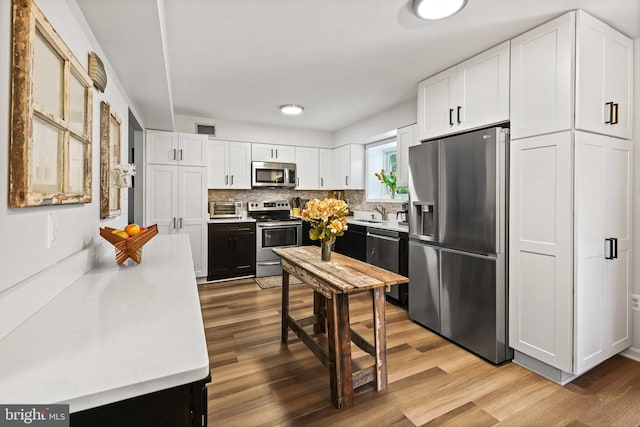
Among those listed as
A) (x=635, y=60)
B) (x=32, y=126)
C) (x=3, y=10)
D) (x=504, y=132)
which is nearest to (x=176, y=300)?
(x=32, y=126)

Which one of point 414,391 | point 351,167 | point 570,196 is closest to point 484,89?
point 570,196

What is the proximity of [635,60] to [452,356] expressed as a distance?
2.74 meters

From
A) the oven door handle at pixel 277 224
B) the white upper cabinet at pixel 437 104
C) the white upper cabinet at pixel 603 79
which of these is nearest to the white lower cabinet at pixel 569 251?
the white upper cabinet at pixel 603 79

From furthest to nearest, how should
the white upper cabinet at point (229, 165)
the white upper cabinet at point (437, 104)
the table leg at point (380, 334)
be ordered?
1. the white upper cabinet at point (229, 165)
2. the white upper cabinet at point (437, 104)
3. the table leg at point (380, 334)

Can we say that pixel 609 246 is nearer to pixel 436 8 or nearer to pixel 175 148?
pixel 436 8

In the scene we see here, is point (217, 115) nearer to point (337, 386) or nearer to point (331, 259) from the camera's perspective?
point (331, 259)

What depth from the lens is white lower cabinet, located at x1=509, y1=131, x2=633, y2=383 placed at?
6.63 feet

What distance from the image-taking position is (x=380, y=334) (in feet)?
6.61

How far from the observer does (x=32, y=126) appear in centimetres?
102

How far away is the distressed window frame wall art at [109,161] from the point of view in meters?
2.00

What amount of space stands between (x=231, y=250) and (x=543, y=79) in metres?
4.18

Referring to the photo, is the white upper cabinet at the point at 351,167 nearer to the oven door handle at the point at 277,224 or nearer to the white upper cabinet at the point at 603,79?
the oven door handle at the point at 277,224

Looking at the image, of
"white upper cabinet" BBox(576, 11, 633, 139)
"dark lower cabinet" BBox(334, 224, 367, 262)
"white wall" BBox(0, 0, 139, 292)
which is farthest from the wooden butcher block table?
"dark lower cabinet" BBox(334, 224, 367, 262)

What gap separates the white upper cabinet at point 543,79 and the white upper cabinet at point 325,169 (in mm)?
3635
